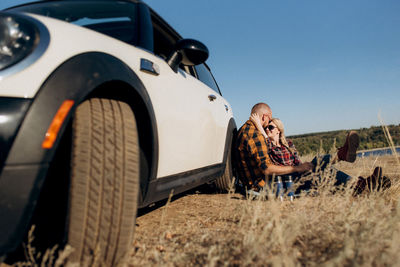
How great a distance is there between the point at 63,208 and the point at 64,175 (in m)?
0.14

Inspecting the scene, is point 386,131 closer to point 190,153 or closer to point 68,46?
point 190,153

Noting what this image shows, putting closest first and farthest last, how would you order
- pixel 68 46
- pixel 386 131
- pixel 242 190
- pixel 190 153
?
1. pixel 68 46
2. pixel 190 153
3. pixel 386 131
4. pixel 242 190

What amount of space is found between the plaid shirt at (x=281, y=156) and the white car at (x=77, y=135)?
203 cm

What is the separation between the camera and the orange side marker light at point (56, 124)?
3.11 feet

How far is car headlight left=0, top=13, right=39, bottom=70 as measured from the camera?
969 mm

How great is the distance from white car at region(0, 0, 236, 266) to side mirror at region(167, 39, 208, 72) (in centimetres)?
21

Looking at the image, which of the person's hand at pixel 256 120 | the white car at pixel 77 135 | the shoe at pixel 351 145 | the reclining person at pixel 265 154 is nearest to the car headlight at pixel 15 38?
the white car at pixel 77 135

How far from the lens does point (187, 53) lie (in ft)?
5.99

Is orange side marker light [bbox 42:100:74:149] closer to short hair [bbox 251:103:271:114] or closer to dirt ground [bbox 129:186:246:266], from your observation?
dirt ground [bbox 129:186:246:266]

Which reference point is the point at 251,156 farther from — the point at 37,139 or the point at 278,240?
the point at 37,139

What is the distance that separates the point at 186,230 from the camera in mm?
1759

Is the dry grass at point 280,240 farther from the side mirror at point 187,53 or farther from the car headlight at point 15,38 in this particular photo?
the side mirror at point 187,53

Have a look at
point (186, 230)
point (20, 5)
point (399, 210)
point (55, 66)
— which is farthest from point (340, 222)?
point (20, 5)

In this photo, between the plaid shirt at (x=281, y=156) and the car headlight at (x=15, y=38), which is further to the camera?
the plaid shirt at (x=281, y=156)
